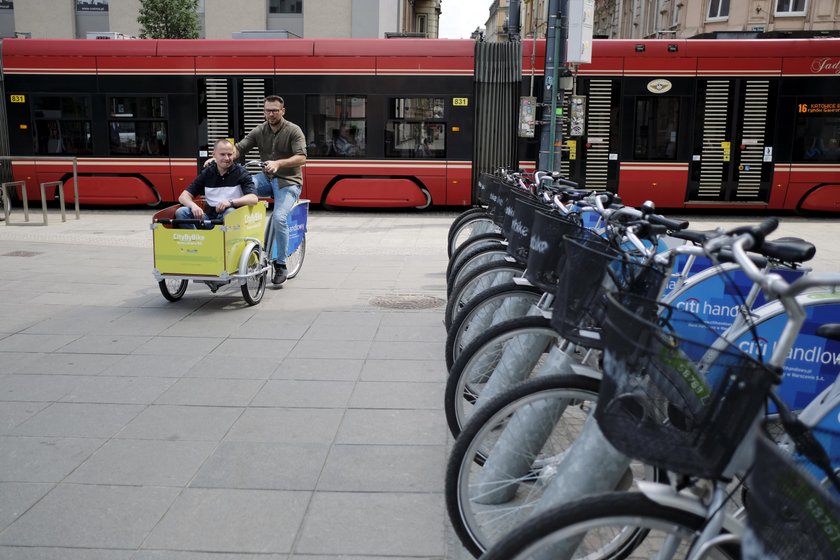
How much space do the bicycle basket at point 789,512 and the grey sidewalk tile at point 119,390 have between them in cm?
395

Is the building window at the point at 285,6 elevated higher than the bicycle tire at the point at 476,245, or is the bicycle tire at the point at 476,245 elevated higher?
Answer: the building window at the point at 285,6

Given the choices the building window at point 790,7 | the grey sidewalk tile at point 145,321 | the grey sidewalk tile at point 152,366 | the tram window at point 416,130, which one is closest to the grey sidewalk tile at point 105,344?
the grey sidewalk tile at point 145,321

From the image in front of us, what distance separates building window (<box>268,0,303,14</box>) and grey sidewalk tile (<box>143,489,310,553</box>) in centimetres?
3113

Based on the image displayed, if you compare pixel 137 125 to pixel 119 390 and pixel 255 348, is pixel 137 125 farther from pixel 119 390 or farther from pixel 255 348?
pixel 119 390

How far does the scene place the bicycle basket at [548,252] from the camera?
3584mm

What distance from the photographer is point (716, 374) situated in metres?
1.73

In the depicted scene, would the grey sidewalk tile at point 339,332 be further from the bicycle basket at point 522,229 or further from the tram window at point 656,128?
the tram window at point 656,128

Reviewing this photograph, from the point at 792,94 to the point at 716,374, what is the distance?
1504 centimetres

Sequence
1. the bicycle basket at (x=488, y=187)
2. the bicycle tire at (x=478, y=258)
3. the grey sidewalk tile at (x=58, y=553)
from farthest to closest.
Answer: the bicycle basket at (x=488, y=187)
the bicycle tire at (x=478, y=258)
the grey sidewalk tile at (x=58, y=553)

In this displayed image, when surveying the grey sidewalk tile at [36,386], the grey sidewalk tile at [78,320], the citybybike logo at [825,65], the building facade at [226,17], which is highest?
the building facade at [226,17]

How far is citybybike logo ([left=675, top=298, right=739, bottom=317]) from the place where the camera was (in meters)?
4.37

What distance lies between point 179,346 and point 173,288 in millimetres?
1741

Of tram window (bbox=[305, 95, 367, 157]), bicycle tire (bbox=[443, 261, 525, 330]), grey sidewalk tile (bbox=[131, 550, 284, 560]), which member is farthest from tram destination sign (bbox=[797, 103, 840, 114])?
grey sidewalk tile (bbox=[131, 550, 284, 560])

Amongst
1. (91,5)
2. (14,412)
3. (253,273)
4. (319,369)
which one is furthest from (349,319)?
(91,5)
